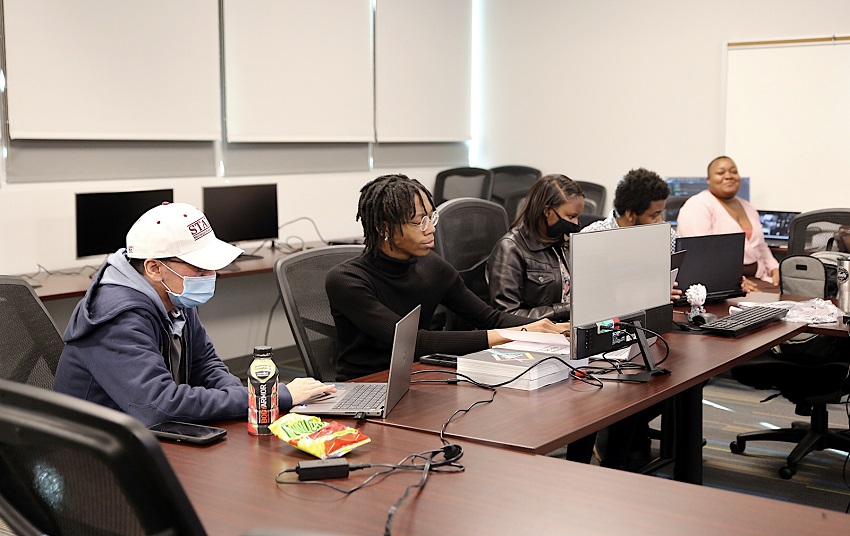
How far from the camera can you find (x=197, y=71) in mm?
5676

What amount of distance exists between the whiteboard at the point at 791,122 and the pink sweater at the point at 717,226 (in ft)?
4.56

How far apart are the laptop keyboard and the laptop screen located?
4485 millimetres

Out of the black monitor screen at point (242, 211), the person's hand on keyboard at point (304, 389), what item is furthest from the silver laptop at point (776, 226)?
the person's hand on keyboard at point (304, 389)

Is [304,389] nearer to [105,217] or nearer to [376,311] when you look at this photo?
[376,311]

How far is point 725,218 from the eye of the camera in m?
5.08

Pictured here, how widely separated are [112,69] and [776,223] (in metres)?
4.38

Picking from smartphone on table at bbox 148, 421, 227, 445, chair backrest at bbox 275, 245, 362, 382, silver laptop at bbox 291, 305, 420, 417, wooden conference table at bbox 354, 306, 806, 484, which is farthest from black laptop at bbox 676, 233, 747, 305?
smartphone on table at bbox 148, 421, 227, 445

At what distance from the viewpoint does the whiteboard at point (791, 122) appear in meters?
6.23

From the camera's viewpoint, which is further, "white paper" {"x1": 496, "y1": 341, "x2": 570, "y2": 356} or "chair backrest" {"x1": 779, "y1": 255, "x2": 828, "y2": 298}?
"chair backrest" {"x1": 779, "y1": 255, "x2": 828, "y2": 298}

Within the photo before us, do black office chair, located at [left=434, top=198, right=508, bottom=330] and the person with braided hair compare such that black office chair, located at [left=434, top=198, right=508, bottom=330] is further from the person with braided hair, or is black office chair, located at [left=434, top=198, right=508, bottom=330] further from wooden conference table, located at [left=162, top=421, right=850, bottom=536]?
wooden conference table, located at [left=162, top=421, right=850, bottom=536]

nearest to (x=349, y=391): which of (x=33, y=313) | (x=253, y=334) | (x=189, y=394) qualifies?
(x=189, y=394)

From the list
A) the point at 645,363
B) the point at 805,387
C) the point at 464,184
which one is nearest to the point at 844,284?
the point at 805,387

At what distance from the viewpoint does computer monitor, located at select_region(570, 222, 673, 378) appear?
250 centimetres

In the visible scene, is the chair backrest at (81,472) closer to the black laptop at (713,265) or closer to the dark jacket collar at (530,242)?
the dark jacket collar at (530,242)
